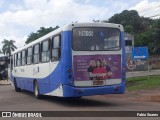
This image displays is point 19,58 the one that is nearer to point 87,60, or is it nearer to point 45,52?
point 45,52

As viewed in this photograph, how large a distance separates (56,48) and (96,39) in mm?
1841

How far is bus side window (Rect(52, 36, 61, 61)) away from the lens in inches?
647

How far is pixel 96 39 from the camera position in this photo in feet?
52.9

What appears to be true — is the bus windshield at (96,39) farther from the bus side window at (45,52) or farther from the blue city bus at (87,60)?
the bus side window at (45,52)

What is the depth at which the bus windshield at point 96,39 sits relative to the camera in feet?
52.1

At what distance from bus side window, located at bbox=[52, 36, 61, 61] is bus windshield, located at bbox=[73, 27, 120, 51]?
904 mm

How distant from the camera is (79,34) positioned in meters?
15.9

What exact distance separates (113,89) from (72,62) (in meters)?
2.07

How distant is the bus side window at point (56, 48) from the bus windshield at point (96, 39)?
90 cm

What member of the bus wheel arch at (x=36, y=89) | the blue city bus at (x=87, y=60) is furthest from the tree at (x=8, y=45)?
the blue city bus at (x=87, y=60)

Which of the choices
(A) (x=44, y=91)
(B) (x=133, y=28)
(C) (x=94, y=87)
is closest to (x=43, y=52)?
(A) (x=44, y=91)

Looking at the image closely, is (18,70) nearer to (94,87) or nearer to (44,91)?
(44,91)

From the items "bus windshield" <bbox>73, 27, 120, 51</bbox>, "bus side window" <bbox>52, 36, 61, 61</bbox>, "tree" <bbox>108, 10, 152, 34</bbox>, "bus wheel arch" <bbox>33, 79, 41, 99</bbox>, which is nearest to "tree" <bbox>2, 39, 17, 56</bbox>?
"tree" <bbox>108, 10, 152, 34</bbox>

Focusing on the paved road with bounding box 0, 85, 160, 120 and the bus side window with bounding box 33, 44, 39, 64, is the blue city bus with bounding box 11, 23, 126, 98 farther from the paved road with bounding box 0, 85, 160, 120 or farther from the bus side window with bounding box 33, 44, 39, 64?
the bus side window with bounding box 33, 44, 39, 64
